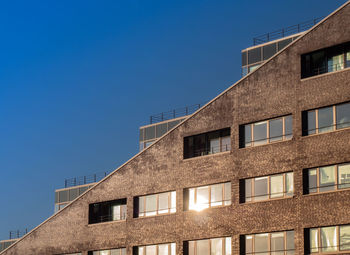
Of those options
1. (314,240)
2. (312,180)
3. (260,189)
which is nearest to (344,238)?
(314,240)

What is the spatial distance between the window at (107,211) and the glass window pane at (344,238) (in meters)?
18.8

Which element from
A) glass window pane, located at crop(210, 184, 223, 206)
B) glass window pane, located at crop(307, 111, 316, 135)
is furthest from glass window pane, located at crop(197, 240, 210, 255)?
glass window pane, located at crop(307, 111, 316, 135)

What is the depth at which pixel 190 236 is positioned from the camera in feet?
155

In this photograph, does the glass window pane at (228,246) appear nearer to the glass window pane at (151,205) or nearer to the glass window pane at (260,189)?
the glass window pane at (260,189)

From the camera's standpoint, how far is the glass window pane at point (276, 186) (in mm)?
43250

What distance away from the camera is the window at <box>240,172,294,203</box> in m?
42.9

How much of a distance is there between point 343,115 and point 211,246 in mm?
12476

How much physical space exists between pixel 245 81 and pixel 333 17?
723cm

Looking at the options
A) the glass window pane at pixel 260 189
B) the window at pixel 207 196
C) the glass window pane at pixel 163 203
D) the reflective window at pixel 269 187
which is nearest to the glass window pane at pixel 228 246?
the window at pixel 207 196

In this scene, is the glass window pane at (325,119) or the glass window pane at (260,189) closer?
the glass window pane at (325,119)

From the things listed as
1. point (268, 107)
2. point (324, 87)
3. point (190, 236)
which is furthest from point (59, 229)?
point (324, 87)

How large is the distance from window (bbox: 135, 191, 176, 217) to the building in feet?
0.24

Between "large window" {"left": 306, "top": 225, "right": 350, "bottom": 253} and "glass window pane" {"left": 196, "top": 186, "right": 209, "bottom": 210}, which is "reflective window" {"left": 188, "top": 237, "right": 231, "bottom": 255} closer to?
"glass window pane" {"left": 196, "top": 186, "right": 209, "bottom": 210}

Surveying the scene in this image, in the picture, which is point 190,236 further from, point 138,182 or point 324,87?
point 324,87
